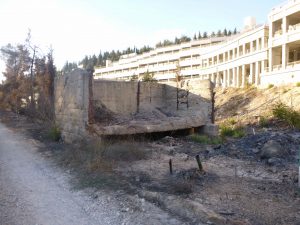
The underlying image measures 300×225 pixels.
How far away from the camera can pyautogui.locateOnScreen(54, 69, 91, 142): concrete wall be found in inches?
474

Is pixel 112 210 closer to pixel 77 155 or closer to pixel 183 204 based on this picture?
pixel 183 204

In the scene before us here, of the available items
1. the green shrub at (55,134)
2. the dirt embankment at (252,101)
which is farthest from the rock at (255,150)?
the dirt embankment at (252,101)

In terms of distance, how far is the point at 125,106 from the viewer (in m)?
14.8

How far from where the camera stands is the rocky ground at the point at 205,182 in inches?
222

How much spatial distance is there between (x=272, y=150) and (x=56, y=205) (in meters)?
6.30

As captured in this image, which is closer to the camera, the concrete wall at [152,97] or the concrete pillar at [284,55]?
the concrete wall at [152,97]

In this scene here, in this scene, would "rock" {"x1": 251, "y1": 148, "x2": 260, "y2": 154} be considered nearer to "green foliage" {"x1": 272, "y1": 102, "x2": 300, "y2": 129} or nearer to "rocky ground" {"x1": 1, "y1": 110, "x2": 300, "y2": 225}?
"rocky ground" {"x1": 1, "y1": 110, "x2": 300, "y2": 225}

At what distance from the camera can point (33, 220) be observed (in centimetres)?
575

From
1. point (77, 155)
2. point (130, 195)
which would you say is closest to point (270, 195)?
point (130, 195)

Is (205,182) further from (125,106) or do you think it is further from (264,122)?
(264,122)

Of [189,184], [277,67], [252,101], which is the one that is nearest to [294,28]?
[277,67]

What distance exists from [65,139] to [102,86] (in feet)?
8.21

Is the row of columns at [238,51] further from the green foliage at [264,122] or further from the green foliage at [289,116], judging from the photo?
the green foliage at [289,116]

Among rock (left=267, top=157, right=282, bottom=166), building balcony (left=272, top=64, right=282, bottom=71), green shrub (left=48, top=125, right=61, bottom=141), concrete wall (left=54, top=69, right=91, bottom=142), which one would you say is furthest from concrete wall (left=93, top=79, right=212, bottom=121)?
building balcony (left=272, top=64, right=282, bottom=71)
